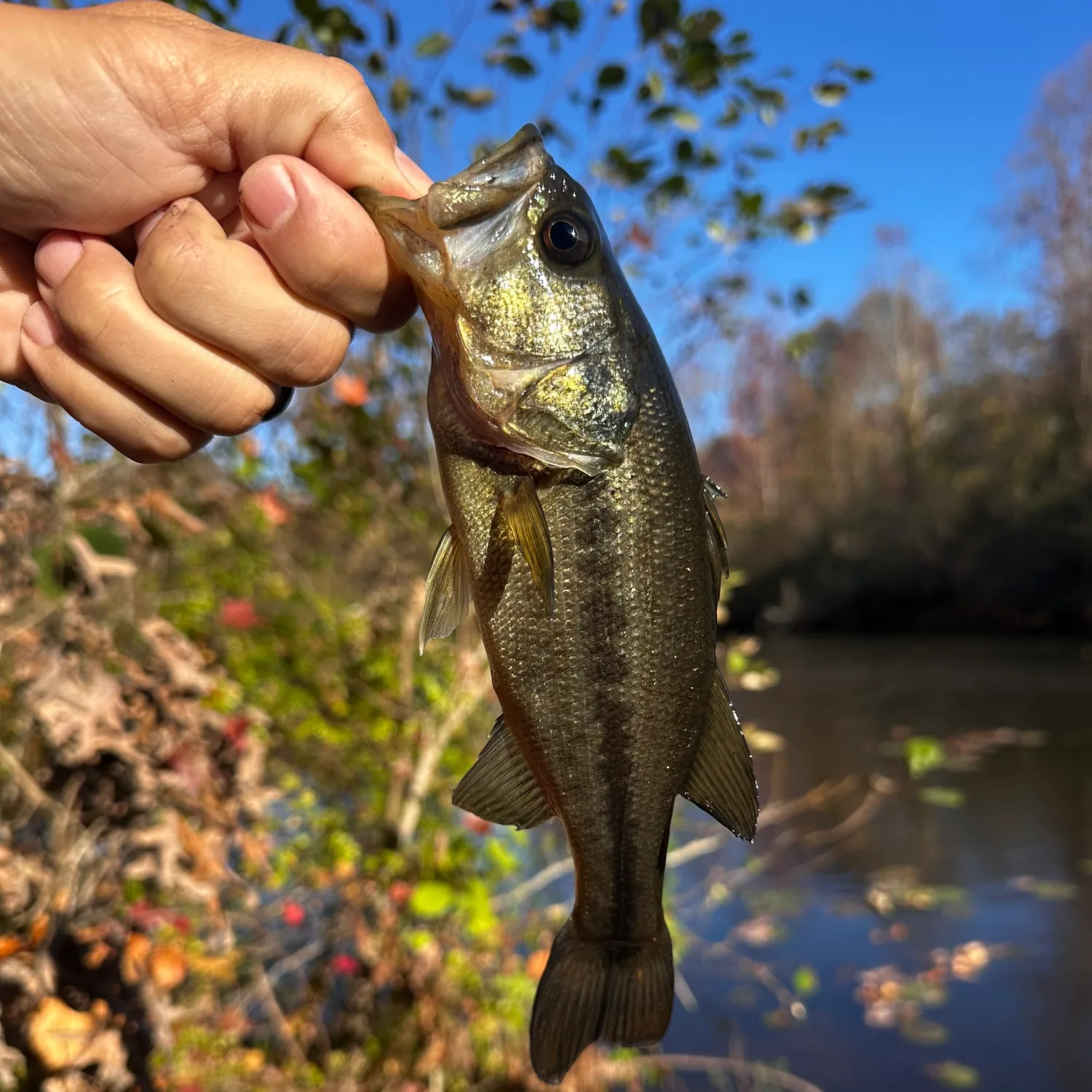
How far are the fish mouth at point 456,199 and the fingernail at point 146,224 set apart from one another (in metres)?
0.34

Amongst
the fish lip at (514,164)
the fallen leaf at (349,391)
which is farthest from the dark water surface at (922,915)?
the fish lip at (514,164)

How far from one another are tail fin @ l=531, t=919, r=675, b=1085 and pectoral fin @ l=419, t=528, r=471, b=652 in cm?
59

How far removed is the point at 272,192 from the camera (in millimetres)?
1355

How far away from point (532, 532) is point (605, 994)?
0.81 meters

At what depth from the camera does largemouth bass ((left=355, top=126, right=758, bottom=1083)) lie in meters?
1.38

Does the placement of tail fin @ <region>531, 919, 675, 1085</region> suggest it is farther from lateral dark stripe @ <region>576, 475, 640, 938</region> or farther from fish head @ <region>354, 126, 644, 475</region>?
fish head @ <region>354, 126, 644, 475</region>

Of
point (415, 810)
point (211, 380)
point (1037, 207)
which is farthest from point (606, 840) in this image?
point (1037, 207)

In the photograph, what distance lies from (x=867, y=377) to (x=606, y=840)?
27.9m

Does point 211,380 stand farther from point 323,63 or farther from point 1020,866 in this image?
point 1020,866

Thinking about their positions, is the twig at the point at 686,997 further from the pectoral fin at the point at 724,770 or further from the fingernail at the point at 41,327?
the fingernail at the point at 41,327

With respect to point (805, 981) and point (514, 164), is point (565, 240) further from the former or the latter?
point (805, 981)

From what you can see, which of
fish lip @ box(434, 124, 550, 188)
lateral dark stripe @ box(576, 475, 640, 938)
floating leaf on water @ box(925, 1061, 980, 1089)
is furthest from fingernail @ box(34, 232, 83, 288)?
floating leaf on water @ box(925, 1061, 980, 1089)

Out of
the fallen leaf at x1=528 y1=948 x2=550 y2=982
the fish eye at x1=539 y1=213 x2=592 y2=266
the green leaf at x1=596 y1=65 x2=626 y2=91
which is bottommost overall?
the fallen leaf at x1=528 y1=948 x2=550 y2=982

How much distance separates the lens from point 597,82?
3311mm
